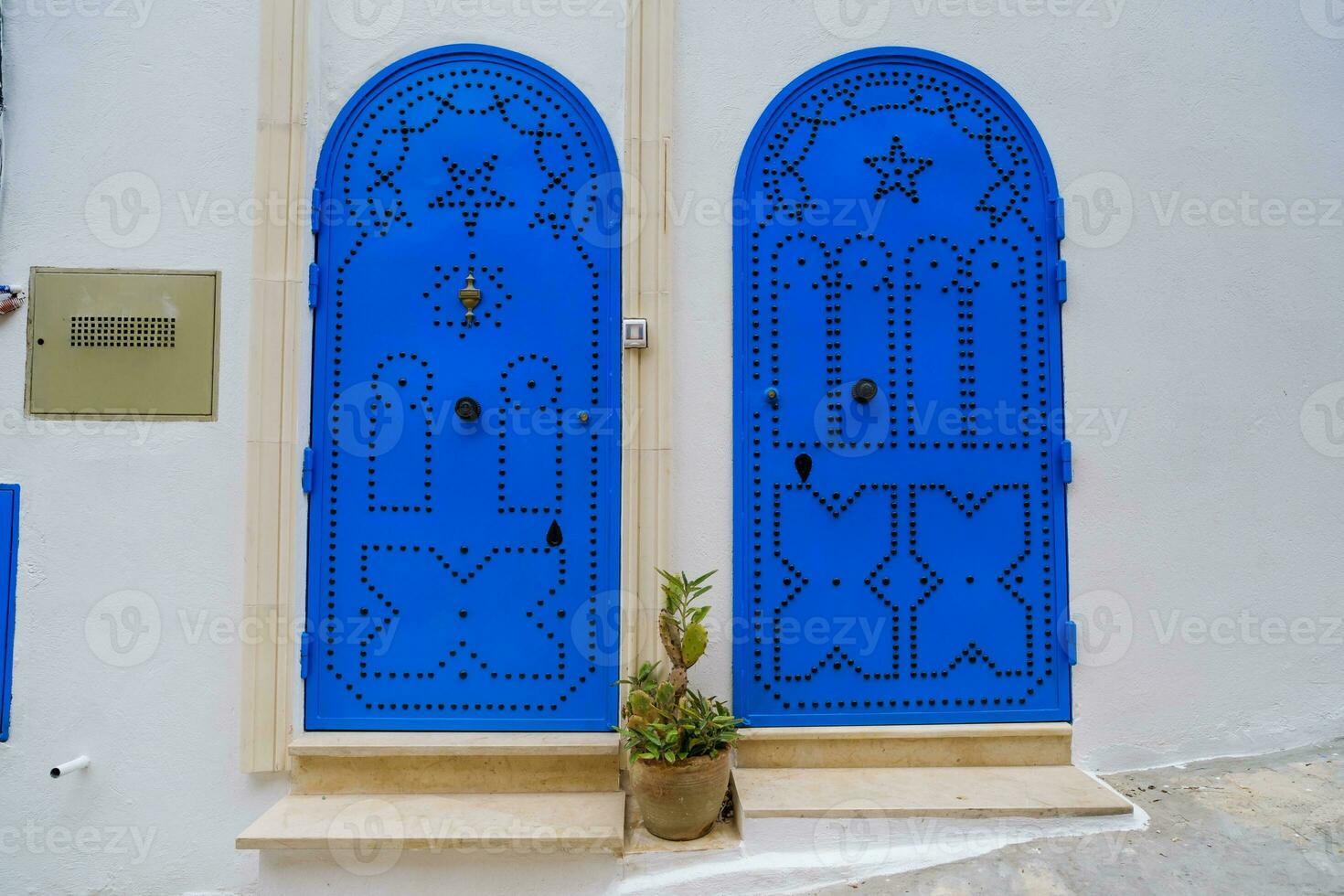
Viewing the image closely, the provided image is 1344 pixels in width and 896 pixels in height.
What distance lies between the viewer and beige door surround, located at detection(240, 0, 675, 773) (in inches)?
139

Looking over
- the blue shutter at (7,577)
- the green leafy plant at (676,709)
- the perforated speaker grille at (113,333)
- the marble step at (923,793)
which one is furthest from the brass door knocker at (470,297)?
the marble step at (923,793)

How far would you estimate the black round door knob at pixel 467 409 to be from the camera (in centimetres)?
361

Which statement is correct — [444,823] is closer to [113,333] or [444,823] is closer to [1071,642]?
[113,333]

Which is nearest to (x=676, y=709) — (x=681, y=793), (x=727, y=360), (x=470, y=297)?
(x=681, y=793)

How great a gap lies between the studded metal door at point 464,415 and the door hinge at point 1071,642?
215 centimetres

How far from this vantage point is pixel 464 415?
362 cm

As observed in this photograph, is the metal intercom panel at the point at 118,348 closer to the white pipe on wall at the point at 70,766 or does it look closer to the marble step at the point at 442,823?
the white pipe on wall at the point at 70,766

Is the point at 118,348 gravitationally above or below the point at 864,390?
above

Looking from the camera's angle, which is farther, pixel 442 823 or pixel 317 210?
pixel 317 210

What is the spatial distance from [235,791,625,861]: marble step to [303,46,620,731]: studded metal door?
0.32 metres

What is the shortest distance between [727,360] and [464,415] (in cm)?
127

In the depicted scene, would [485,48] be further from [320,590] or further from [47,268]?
[320,590]

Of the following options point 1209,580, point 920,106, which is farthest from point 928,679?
point 920,106

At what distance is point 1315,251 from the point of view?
3.89 meters
